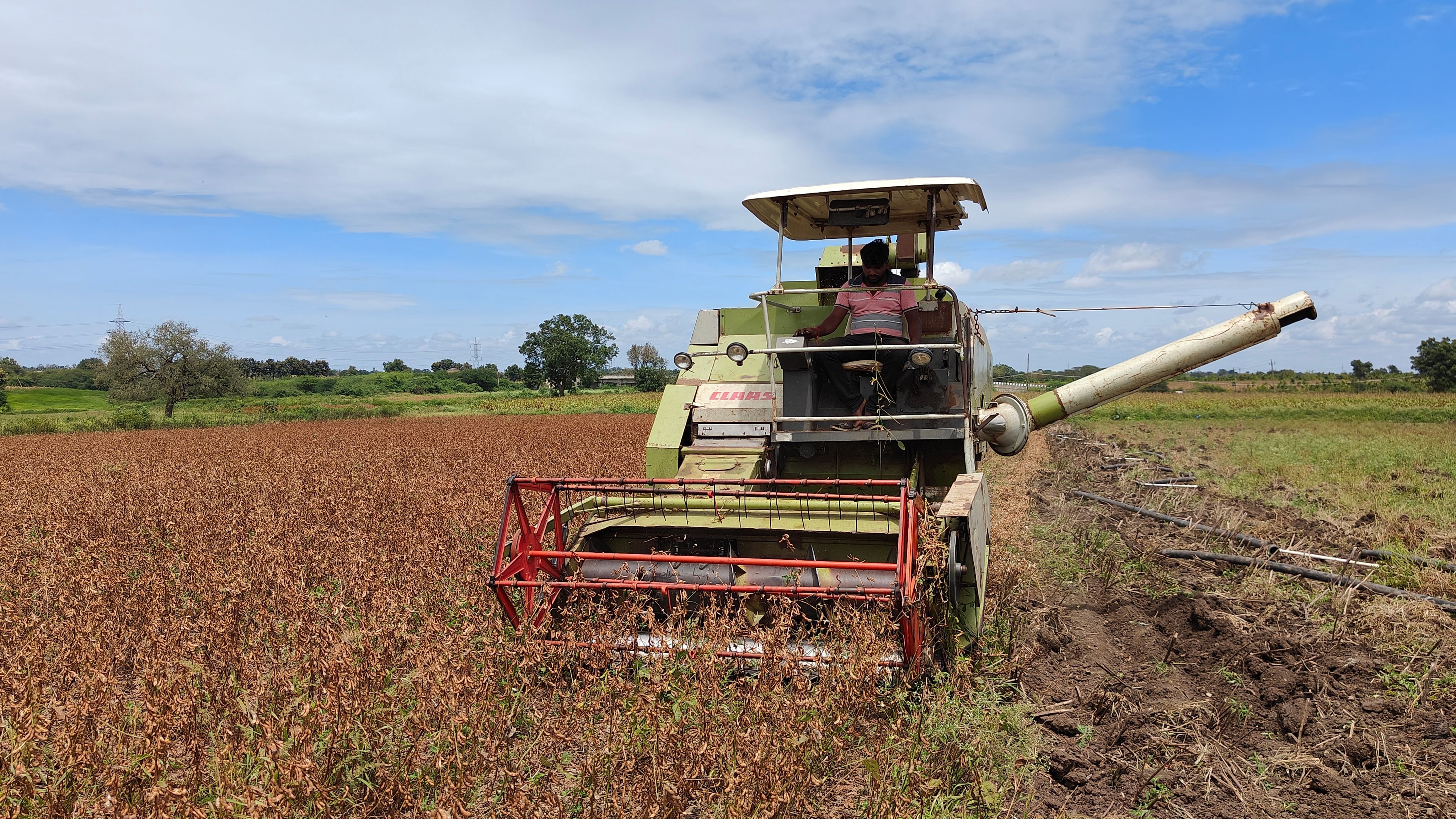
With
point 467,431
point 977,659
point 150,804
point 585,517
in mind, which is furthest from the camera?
point 467,431

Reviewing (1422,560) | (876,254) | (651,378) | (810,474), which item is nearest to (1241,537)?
(1422,560)

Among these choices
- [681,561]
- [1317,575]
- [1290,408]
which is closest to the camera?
[681,561]

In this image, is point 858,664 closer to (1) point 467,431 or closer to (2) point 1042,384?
(2) point 1042,384

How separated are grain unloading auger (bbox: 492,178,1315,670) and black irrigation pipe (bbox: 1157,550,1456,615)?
176cm

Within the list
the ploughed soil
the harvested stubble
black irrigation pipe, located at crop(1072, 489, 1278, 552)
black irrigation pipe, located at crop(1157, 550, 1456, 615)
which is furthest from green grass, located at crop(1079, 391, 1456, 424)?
the harvested stubble

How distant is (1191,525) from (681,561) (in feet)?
23.7

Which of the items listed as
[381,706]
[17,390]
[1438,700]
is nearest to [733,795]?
[381,706]

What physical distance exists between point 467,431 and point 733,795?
65.3 feet

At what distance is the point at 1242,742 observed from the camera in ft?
13.5

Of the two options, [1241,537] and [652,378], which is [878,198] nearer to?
[1241,537]

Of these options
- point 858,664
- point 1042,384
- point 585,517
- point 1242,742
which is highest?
point 1042,384

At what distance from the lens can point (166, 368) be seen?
4462 centimetres

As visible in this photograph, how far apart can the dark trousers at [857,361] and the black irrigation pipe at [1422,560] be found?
488 cm

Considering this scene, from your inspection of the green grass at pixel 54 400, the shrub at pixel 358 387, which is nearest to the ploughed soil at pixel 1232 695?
the green grass at pixel 54 400
